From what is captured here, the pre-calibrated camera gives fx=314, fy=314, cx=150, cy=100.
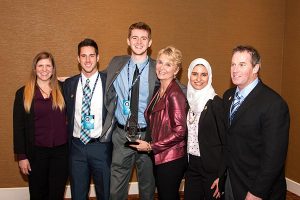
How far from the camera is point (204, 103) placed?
2.75 metres

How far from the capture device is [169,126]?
2822mm

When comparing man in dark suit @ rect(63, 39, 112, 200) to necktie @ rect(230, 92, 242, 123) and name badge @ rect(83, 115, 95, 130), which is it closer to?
name badge @ rect(83, 115, 95, 130)

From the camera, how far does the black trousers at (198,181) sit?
2.71 meters

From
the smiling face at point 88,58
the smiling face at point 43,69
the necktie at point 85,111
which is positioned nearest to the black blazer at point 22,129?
the smiling face at point 43,69

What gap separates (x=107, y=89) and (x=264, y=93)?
154 cm

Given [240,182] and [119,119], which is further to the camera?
[119,119]

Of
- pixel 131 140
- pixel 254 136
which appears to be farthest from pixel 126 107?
pixel 254 136

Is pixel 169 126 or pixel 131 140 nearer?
pixel 169 126

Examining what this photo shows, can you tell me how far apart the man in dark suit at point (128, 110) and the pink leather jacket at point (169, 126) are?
294 millimetres

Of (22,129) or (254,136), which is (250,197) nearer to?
(254,136)

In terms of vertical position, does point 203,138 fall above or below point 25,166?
above

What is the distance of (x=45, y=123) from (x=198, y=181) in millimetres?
1602

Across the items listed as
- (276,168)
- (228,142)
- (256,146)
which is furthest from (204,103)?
(276,168)

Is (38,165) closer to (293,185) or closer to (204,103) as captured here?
(204,103)
